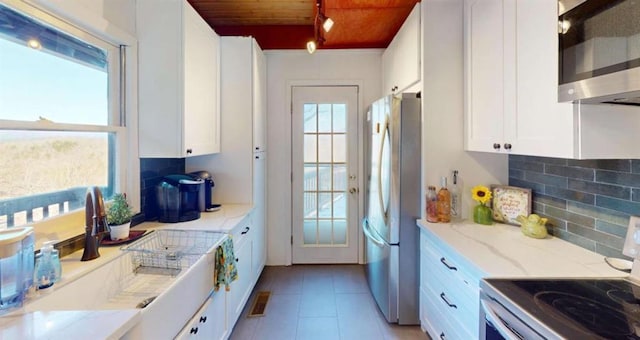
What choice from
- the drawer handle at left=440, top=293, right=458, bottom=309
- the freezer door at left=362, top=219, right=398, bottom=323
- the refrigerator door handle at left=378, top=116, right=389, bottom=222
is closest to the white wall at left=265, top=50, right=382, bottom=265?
the refrigerator door handle at left=378, top=116, right=389, bottom=222

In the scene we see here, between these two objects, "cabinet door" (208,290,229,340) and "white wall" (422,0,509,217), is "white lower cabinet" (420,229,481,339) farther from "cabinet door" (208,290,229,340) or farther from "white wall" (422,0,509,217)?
"cabinet door" (208,290,229,340)

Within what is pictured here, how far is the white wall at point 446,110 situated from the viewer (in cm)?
224

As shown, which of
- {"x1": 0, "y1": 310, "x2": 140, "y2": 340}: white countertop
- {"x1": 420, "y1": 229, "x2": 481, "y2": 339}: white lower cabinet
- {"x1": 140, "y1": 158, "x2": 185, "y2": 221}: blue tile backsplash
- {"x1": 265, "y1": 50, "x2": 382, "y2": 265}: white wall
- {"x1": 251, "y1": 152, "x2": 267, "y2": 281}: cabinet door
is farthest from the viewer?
{"x1": 265, "y1": 50, "x2": 382, "y2": 265}: white wall

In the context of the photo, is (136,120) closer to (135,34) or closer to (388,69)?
(135,34)

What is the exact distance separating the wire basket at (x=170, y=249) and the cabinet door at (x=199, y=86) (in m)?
0.55

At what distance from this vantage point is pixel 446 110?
7.45ft

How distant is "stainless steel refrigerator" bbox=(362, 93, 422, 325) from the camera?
7.57ft

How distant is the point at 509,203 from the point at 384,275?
105 centimetres

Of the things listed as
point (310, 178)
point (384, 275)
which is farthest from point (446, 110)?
point (310, 178)

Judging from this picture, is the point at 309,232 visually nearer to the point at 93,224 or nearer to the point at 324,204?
the point at 324,204

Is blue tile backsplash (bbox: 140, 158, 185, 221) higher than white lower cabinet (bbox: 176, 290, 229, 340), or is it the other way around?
blue tile backsplash (bbox: 140, 158, 185, 221)

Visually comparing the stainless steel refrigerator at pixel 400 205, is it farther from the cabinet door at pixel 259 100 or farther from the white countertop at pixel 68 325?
the white countertop at pixel 68 325

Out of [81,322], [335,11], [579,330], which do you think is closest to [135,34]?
[335,11]

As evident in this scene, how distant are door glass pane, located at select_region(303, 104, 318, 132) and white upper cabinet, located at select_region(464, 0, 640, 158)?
180cm
